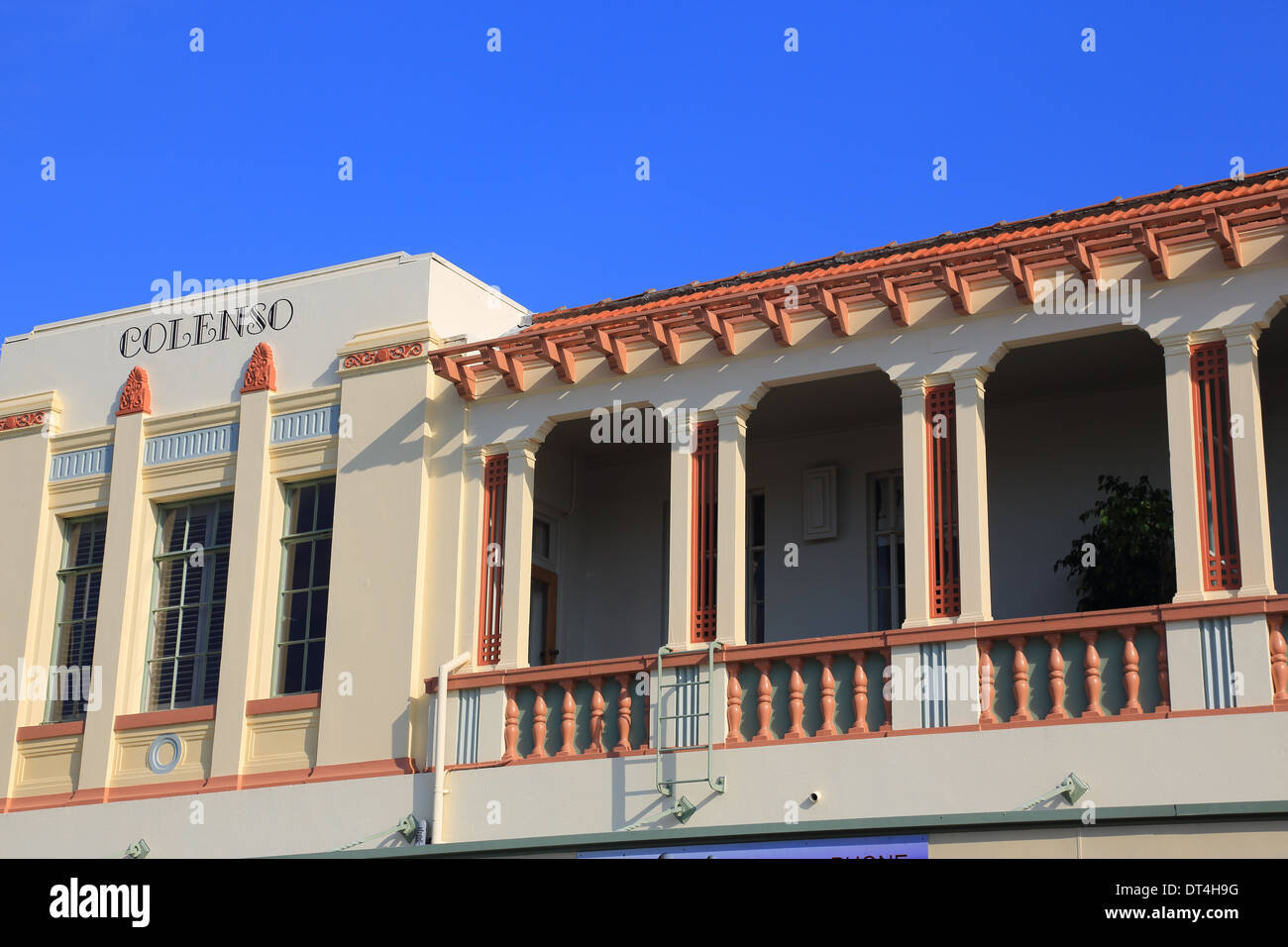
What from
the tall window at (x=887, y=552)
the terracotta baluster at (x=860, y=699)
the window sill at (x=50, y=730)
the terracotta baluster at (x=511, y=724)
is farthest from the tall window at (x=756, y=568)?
the window sill at (x=50, y=730)

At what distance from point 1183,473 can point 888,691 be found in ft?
8.40

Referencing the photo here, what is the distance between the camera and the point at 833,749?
13.0m

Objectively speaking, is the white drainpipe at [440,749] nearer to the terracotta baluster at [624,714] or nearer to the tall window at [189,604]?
the terracotta baluster at [624,714]

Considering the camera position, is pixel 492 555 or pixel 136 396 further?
pixel 136 396

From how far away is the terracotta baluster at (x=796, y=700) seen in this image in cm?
1325

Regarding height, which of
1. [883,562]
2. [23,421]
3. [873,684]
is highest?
[23,421]

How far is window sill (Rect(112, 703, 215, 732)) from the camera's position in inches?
621

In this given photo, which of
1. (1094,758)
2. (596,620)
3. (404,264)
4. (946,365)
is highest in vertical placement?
(404,264)

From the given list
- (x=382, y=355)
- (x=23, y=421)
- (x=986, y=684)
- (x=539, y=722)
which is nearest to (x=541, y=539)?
(x=382, y=355)

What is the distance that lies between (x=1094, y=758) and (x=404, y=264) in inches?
298

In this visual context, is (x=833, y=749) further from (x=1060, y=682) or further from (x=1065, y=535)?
(x=1065, y=535)

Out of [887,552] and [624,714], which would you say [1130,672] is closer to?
[624,714]

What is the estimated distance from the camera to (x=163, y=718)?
15.9 m
